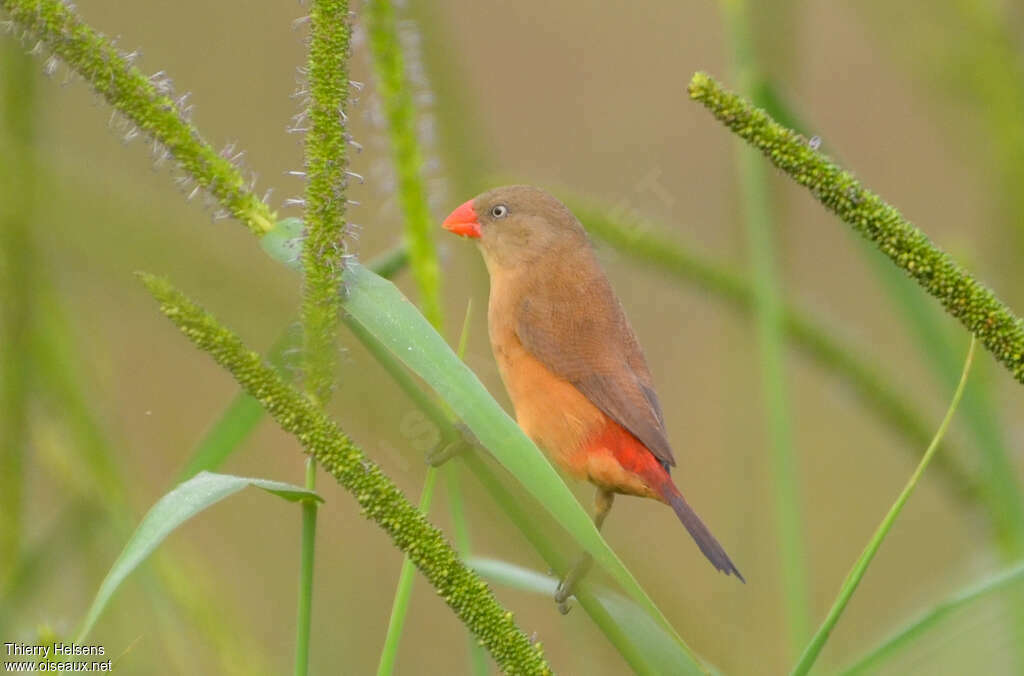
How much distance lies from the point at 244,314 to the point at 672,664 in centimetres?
70

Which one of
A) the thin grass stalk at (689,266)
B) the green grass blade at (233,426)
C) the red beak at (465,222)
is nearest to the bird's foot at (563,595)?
the green grass blade at (233,426)

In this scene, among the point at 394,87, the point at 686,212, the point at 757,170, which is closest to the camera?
the point at 394,87

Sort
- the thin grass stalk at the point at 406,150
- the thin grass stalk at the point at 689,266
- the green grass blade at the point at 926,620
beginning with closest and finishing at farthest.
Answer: the green grass blade at the point at 926,620
the thin grass stalk at the point at 406,150
the thin grass stalk at the point at 689,266

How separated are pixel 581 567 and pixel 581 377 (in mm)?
618

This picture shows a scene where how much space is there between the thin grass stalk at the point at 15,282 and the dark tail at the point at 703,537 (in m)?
0.85

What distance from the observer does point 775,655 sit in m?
2.34

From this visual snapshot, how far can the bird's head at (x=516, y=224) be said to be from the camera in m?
2.25

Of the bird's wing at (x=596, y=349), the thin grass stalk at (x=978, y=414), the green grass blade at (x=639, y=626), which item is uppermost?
the thin grass stalk at (x=978, y=414)

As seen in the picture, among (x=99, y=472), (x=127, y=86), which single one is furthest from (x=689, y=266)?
(x=127, y=86)

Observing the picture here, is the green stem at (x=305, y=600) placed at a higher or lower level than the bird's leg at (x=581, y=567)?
lower

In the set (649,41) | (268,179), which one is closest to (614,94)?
(649,41)

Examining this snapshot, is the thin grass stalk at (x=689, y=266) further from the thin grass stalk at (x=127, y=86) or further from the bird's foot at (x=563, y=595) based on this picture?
the thin grass stalk at (x=127, y=86)

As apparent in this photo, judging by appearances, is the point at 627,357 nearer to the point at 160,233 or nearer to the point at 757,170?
the point at 757,170

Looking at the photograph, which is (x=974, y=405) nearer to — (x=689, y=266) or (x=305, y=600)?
(x=689, y=266)
